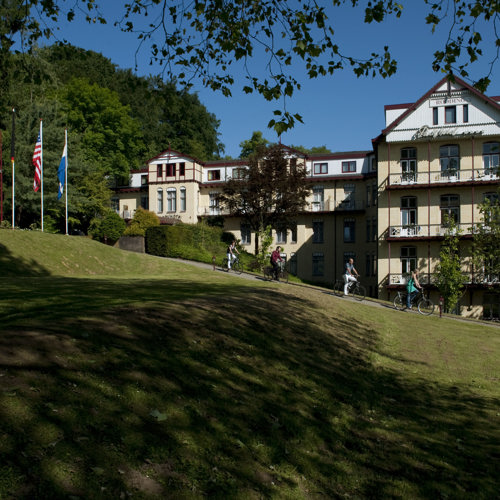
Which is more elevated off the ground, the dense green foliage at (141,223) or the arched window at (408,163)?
the arched window at (408,163)

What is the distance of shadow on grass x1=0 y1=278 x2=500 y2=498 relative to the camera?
4.82 meters

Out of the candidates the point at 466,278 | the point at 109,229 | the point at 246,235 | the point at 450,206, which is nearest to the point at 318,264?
the point at 246,235

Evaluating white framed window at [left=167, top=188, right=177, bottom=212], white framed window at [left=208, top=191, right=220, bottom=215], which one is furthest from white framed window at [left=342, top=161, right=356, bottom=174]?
white framed window at [left=167, top=188, right=177, bottom=212]

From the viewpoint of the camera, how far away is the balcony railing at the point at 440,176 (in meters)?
39.6

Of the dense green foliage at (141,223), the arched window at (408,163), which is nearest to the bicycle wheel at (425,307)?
the arched window at (408,163)

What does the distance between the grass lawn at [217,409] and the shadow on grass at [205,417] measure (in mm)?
22

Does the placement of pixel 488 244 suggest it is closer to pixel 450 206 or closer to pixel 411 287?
pixel 450 206

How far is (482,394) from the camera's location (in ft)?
33.6

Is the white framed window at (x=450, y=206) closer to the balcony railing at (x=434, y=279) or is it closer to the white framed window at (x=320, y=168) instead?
the balcony railing at (x=434, y=279)

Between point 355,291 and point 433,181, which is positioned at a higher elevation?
point 433,181

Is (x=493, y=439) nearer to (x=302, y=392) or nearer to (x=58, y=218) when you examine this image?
(x=302, y=392)

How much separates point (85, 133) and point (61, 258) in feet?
109

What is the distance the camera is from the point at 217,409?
21.6 feet

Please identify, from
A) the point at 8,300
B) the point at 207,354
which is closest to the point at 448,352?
the point at 207,354
